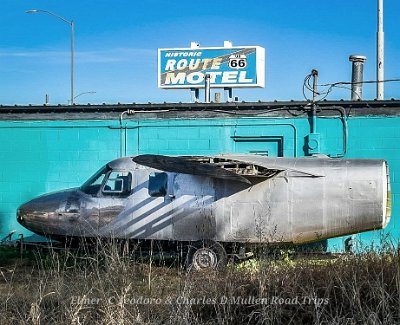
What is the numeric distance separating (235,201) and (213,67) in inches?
448

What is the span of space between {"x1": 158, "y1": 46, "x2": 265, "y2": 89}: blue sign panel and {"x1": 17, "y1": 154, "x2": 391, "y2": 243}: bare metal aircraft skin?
10229 mm

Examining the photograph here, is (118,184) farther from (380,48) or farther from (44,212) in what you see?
(380,48)

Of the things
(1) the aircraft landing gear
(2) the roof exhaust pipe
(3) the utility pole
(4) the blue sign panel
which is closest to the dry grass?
(1) the aircraft landing gear

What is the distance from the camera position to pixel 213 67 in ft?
72.8

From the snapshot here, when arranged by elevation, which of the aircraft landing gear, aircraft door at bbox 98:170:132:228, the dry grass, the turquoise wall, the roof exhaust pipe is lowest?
the aircraft landing gear

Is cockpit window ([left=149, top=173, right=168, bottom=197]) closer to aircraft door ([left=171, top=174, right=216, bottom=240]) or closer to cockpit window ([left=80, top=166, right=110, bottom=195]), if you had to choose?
aircraft door ([left=171, top=174, right=216, bottom=240])

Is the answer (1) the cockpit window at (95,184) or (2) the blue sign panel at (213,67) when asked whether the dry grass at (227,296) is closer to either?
(1) the cockpit window at (95,184)

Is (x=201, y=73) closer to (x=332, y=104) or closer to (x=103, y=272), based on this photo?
(x=332, y=104)

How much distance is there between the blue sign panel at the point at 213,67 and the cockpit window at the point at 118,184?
1001 centimetres

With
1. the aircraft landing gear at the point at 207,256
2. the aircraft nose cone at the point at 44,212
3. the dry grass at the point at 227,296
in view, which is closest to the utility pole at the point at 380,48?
the aircraft landing gear at the point at 207,256

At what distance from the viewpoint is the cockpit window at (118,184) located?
39.4ft

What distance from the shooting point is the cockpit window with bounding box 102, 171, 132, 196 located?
1202 centimetres

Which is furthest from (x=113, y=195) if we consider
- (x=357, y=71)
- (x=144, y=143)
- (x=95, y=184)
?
(x=357, y=71)

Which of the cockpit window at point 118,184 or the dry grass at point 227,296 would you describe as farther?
the cockpit window at point 118,184
